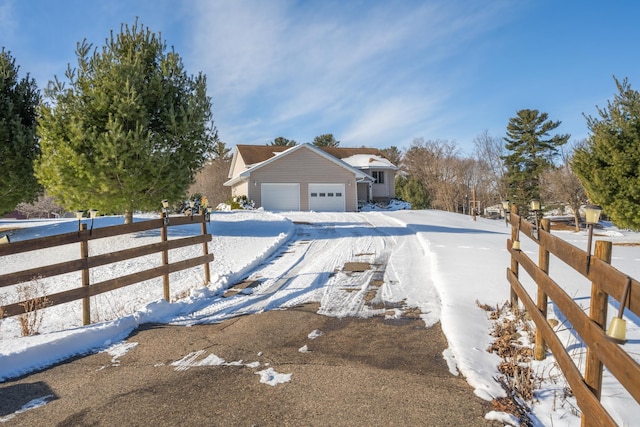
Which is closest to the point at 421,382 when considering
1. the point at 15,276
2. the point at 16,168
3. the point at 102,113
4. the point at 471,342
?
the point at 471,342

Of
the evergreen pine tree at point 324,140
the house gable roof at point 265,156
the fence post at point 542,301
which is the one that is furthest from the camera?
the evergreen pine tree at point 324,140

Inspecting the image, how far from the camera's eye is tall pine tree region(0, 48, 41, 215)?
13.8m

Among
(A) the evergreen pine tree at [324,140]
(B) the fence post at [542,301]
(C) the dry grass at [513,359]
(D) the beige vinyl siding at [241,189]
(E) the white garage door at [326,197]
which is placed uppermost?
(A) the evergreen pine tree at [324,140]

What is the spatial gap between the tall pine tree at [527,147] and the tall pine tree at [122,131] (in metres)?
34.1

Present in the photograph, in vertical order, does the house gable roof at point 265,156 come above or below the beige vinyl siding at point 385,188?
above

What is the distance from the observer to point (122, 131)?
12086 mm

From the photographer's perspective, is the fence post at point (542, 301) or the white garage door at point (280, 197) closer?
the fence post at point (542, 301)

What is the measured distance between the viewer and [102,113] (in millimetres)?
12234

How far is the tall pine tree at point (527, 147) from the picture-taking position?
37.8 metres

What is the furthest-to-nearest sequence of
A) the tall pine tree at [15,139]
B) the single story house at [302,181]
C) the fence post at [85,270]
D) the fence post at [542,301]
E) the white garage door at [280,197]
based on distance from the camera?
the white garage door at [280,197], the single story house at [302,181], the tall pine tree at [15,139], the fence post at [85,270], the fence post at [542,301]

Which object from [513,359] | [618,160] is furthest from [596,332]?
[618,160]

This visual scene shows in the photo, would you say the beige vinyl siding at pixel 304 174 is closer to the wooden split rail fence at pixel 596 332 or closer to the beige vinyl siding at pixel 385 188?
the beige vinyl siding at pixel 385 188

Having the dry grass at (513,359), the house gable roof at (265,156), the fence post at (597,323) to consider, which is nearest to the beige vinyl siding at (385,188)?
the house gable roof at (265,156)

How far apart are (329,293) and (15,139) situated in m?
13.9
